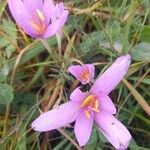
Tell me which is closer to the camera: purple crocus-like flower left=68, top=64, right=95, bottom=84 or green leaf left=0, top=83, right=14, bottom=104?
purple crocus-like flower left=68, top=64, right=95, bottom=84

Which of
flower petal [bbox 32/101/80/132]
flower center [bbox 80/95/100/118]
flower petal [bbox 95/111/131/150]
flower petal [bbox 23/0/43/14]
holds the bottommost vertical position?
flower petal [bbox 95/111/131/150]

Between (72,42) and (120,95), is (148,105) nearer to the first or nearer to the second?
(120,95)

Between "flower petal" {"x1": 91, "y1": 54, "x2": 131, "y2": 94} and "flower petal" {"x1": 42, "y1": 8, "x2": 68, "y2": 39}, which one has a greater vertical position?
"flower petal" {"x1": 42, "y1": 8, "x2": 68, "y2": 39}

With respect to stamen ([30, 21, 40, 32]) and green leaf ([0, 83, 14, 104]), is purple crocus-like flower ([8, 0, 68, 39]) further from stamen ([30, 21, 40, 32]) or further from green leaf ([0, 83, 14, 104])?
green leaf ([0, 83, 14, 104])

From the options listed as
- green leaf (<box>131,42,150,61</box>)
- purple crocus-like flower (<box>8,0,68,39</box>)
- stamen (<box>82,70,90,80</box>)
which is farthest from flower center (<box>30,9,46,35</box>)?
green leaf (<box>131,42,150,61</box>)

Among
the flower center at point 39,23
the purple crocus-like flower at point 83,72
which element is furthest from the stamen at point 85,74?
the flower center at point 39,23

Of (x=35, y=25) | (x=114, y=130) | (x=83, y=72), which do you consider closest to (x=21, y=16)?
(x=35, y=25)

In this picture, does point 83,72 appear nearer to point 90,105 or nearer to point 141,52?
point 90,105
